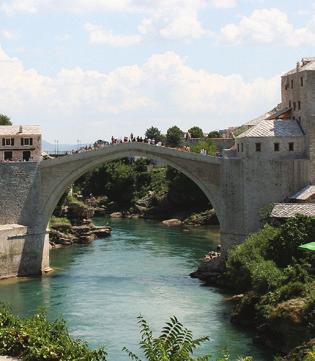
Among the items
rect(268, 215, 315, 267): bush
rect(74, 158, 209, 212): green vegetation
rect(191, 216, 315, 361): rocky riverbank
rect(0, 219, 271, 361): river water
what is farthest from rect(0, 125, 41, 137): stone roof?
rect(74, 158, 209, 212): green vegetation

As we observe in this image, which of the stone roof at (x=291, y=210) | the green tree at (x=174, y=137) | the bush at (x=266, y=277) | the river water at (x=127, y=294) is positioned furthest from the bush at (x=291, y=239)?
the green tree at (x=174, y=137)

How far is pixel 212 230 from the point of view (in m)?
67.0

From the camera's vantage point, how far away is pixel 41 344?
69.7 feet

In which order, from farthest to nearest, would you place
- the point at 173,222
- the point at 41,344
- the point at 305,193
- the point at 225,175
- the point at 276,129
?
the point at 173,222 < the point at 225,175 < the point at 276,129 < the point at 305,193 < the point at 41,344

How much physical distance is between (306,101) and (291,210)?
7256 millimetres

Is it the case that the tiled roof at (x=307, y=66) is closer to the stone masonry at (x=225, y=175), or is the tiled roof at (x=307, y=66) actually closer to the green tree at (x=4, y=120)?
the stone masonry at (x=225, y=175)

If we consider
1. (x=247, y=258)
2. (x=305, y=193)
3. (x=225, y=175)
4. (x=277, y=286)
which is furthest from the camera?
(x=225, y=175)

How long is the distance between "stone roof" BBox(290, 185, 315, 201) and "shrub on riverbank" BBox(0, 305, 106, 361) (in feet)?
67.5

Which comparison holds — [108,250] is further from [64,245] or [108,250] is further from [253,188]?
[253,188]

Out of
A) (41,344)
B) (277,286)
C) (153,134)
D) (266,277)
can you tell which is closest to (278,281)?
(277,286)

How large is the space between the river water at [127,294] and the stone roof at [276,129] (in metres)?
8.73

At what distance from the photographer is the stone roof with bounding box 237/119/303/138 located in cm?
4319

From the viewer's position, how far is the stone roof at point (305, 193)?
41.1m

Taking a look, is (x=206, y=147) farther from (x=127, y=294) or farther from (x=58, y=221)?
(x=127, y=294)
